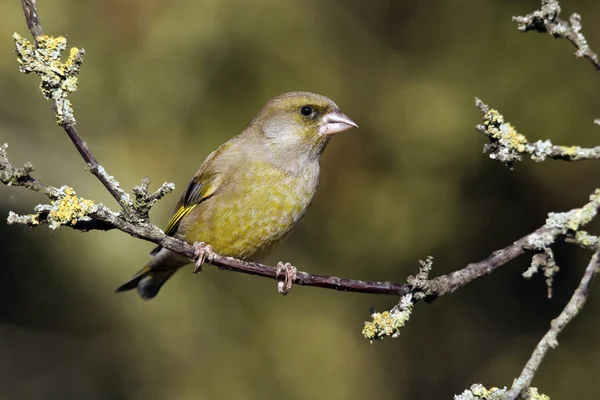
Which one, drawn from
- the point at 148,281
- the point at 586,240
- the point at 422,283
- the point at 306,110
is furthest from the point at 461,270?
the point at 148,281

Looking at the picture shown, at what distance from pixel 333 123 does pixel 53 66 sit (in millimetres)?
2184

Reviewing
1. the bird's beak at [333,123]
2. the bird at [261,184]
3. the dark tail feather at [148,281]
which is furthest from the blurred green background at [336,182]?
the bird's beak at [333,123]

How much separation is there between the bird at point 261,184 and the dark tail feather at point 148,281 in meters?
0.04

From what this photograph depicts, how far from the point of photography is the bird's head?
4.62 m

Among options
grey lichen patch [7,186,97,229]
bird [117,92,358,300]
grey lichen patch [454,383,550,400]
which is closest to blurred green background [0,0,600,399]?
bird [117,92,358,300]

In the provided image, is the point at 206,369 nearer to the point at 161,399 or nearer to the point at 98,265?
the point at 161,399

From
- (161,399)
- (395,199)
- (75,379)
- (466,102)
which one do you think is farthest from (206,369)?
(466,102)

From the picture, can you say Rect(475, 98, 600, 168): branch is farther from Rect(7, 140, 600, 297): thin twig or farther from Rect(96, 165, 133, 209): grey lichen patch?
Rect(96, 165, 133, 209): grey lichen patch

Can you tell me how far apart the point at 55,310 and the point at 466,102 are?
11.5ft

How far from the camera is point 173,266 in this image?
208 inches

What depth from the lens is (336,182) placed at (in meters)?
5.50

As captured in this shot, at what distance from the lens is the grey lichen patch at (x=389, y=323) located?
9.42ft

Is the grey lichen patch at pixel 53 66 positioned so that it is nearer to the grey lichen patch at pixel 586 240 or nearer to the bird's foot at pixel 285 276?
the bird's foot at pixel 285 276

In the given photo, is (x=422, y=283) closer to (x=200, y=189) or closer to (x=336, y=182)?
(x=200, y=189)
